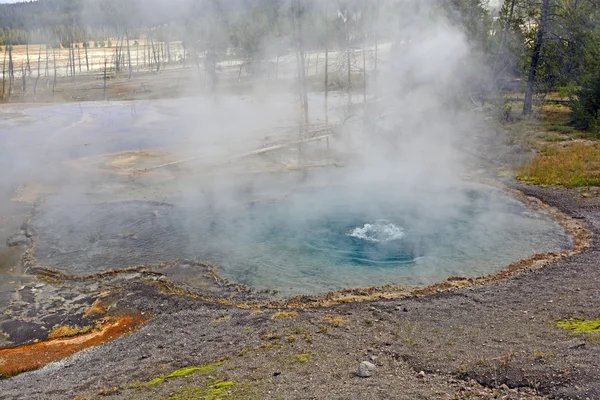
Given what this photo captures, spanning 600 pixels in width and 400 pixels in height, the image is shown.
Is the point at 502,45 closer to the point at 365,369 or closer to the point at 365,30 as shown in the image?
the point at 365,30

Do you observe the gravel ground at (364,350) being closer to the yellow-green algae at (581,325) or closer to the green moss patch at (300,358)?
the green moss patch at (300,358)

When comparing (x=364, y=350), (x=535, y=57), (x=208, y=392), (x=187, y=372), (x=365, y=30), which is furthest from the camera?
(x=365, y=30)

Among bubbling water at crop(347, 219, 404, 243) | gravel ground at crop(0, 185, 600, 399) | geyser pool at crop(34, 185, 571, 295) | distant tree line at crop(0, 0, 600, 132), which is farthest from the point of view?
distant tree line at crop(0, 0, 600, 132)

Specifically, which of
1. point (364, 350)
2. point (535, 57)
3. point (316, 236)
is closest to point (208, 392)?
point (364, 350)

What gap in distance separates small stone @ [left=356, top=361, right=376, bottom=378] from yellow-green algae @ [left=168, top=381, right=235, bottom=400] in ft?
4.13

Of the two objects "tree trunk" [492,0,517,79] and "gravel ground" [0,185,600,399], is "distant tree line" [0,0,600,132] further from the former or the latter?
"gravel ground" [0,185,600,399]

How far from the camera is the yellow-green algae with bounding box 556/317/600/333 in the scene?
18.7 ft

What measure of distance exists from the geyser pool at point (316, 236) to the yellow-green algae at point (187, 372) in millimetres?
2556

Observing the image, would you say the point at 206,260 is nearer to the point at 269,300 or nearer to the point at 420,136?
the point at 269,300

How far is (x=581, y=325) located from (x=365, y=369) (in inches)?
107

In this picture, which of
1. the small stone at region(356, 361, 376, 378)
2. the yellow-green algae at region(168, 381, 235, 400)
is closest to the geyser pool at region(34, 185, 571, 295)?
the small stone at region(356, 361, 376, 378)

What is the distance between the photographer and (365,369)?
5164 millimetres

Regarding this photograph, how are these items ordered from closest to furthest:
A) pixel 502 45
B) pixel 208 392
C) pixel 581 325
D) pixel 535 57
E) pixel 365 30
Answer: pixel 208 392, pixel 581 325, pixel 535 57, pixel 502 45, pixel 365 30

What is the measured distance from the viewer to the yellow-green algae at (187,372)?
5418 millimetres
